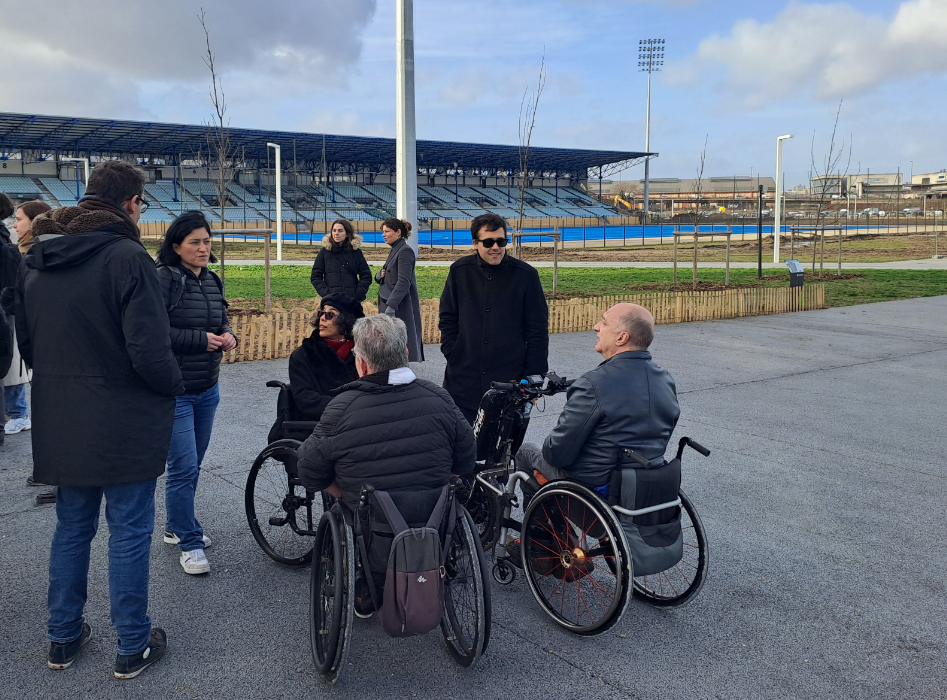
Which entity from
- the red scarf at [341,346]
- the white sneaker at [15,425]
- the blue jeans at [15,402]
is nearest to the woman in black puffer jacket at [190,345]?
the red scarf at [341,346]

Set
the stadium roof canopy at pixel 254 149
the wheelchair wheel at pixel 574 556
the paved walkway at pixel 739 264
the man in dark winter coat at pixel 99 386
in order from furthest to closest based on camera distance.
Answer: the stadium roof canopy at pixel 254 149
the paved walkway at pixel 739 264
the wheelchair wheel at pixel 574 556
the man in dark winter coat at pixel 99 386

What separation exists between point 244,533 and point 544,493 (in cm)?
189

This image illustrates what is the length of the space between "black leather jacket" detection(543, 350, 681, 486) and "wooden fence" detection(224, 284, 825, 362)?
6.86 metres

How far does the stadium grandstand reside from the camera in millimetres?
54156

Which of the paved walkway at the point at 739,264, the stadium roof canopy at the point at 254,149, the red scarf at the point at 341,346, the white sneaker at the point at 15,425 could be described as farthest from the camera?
the stadium roof canopy at the point at 254,149

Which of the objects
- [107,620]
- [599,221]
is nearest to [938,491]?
[107,620]

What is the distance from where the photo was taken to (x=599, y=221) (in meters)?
70.2

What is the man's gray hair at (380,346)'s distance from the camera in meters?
3.17

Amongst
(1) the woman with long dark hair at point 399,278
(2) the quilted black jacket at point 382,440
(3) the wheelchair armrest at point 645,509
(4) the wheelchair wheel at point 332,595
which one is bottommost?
(4) the wheelchair wheel at point 332,595

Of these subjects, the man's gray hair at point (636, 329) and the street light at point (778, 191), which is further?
the street light at point (778, 191)

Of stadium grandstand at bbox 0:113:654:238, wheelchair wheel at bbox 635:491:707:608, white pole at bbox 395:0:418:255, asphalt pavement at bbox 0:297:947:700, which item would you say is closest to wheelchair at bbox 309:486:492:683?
asphalt pavement at bbox 0:297:947:700

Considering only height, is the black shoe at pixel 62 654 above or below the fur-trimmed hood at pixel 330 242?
below

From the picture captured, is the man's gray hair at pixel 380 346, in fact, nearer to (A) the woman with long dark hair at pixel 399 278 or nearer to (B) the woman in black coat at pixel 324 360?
(B) the woman in black coat at pixel 324 360

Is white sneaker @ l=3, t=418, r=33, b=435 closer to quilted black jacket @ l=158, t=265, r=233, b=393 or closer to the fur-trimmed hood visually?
the fur-trimmed hood
